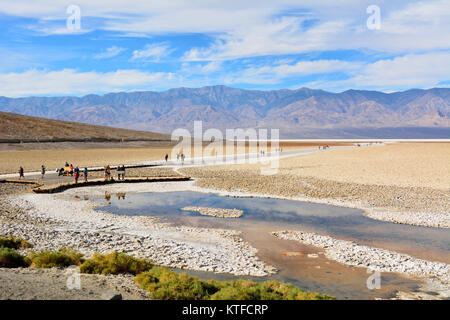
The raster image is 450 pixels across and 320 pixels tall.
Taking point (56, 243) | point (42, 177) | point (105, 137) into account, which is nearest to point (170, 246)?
point (56, 243)

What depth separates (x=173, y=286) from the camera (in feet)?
33.2

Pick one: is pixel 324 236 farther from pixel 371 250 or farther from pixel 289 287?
pixel 289 287

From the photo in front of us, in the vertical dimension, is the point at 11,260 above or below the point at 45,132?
below

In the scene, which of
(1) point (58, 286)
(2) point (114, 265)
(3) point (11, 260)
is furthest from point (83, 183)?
(1) point (58, 286)

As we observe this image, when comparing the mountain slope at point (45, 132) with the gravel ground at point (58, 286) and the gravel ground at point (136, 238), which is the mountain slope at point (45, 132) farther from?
the gravel ground at point (58, 286)

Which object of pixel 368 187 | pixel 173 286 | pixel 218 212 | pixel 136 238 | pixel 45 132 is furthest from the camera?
pixel 45 132

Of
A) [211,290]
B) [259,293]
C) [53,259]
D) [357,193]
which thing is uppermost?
[53,259]

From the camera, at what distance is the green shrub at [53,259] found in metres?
11.9

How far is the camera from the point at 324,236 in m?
17.4

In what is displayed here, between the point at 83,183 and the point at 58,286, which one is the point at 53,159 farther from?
the point at 58,286

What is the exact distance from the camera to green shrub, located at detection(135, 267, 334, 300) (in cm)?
981

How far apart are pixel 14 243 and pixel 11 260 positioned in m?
2.56
